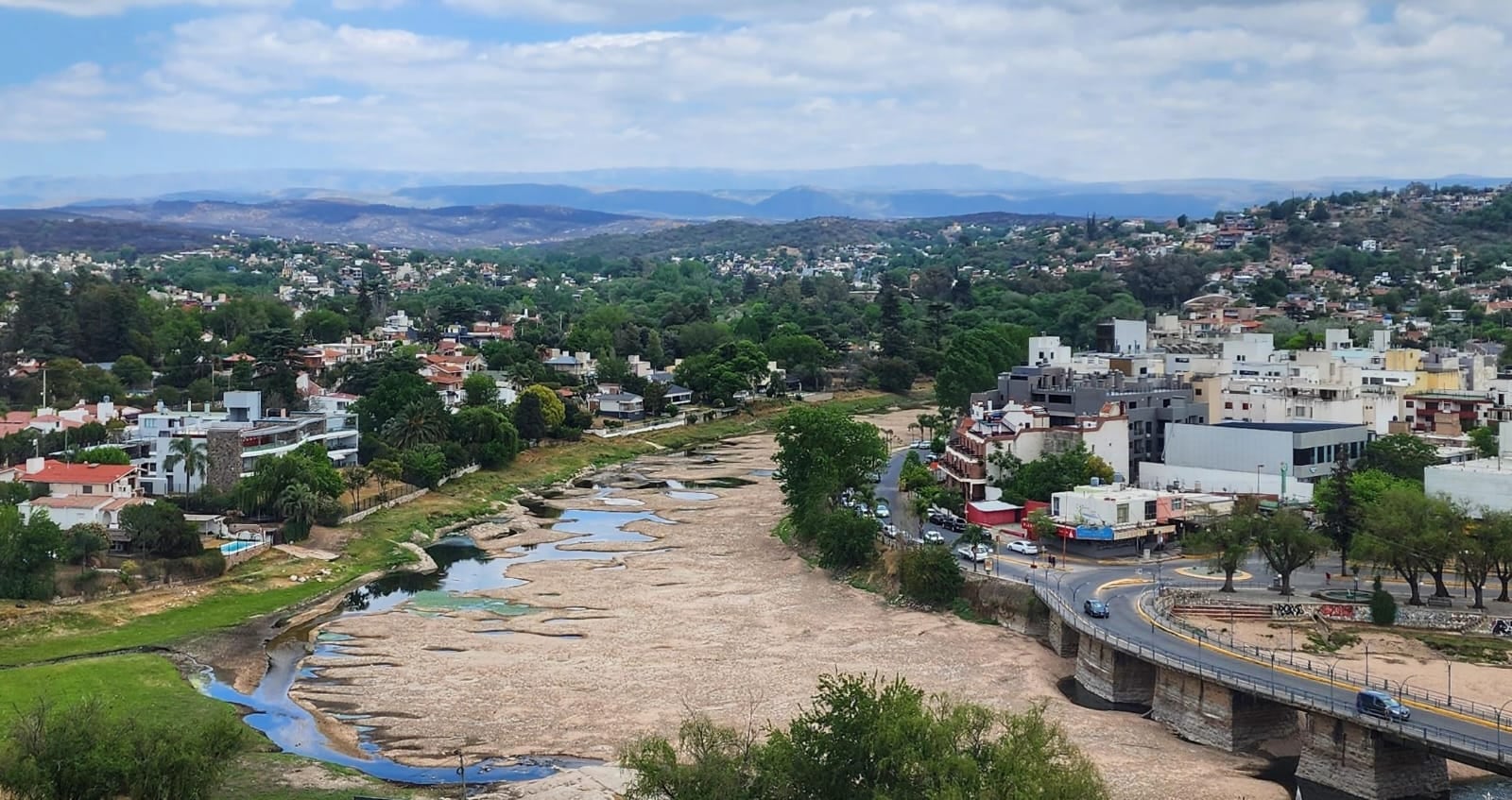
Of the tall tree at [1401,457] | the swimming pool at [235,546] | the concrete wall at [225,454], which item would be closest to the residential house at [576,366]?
the concrete wall at [225,454]

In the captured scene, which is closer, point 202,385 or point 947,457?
point 947,457

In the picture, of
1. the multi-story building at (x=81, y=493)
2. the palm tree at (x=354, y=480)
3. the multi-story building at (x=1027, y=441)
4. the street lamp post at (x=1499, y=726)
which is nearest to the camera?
the street lamp post at (x=1499, y=726)

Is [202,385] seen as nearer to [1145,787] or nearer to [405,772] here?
[405,772]

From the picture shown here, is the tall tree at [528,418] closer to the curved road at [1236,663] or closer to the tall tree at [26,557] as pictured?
the tall tree at [26,557]

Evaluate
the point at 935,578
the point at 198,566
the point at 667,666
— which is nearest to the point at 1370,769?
the point at 935,578

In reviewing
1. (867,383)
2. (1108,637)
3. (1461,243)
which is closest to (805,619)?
(1108,637)

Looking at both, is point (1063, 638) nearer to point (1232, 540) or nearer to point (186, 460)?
point (1232, 540)
